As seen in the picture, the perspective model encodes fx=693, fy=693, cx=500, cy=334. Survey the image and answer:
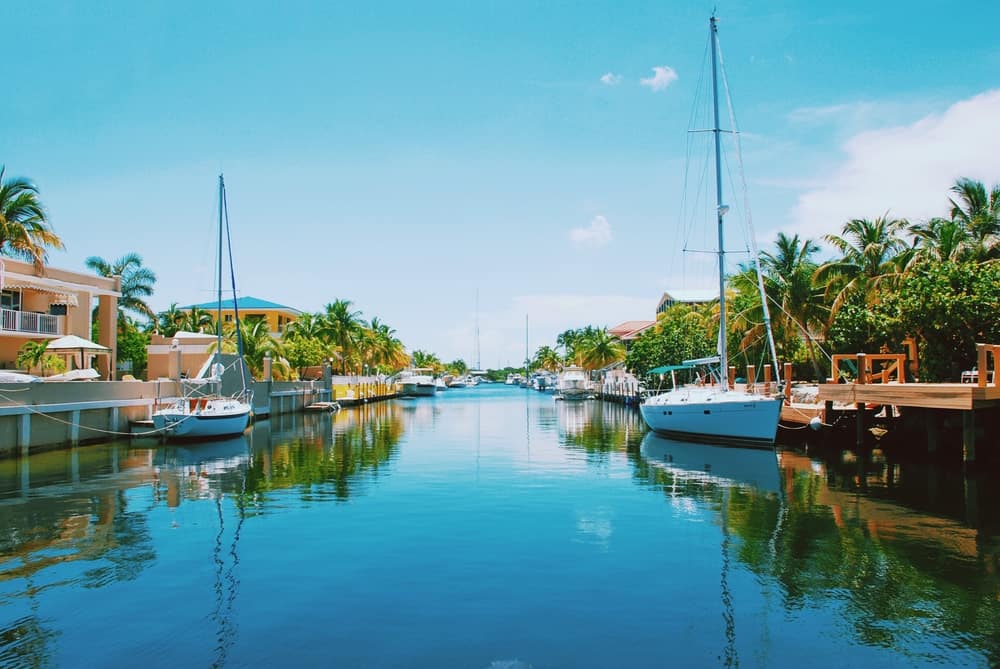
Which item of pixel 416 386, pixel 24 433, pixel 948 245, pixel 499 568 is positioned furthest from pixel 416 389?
pixel 499 568

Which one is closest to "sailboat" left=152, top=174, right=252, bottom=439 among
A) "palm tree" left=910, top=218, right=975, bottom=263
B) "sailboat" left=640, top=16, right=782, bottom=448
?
"sailboat" left=640, top=16, right=782, bottom=448

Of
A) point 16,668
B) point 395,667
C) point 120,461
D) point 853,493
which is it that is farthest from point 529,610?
point 120,461

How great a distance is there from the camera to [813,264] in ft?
163

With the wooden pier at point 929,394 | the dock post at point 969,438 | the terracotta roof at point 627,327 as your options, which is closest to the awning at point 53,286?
the wooden pier at point 929,394

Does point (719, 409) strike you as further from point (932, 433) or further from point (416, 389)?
point (416, 389)

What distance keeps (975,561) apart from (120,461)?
28.9m

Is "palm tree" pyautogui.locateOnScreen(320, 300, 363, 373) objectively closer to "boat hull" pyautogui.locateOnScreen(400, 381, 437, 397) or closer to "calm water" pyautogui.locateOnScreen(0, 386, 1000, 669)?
"boat hull" pyautogui.locateOnScreen(400, 381, 437, 397)

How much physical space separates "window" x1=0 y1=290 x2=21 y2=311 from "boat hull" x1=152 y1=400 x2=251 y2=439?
10154 millimetres

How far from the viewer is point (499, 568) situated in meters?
13.2

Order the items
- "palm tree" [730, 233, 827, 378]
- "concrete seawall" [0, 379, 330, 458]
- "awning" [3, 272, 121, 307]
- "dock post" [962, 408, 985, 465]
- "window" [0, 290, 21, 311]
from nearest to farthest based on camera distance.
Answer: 1. "dock post" [962, 408, 985, 465]
2. "concrete seawall" [0, 379, 330, 458]
3. "awning" [3, 272, 121, 307]
4. "window" [0, 290, 21, 311]
5. "palm tree" [730, 233, 827, 378]

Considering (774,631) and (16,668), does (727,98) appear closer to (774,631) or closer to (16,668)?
(774,631)

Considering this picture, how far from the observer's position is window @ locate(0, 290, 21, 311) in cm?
3791

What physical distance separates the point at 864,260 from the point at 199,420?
39.3 meters

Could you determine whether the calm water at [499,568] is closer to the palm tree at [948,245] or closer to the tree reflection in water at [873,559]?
the tree reflection in water at [873,559]
